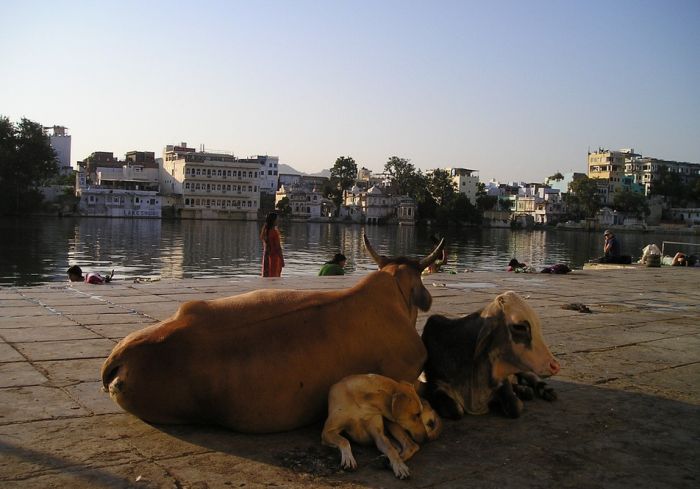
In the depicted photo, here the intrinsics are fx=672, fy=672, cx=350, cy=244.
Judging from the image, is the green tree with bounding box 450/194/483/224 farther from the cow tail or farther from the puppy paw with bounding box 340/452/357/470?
the puppy paw with bounding box 340/452/357/470

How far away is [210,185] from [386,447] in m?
104

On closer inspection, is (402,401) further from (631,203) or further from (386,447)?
(631,203)

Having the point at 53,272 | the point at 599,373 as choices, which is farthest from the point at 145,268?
the point at 599,373

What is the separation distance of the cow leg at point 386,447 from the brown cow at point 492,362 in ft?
2.61

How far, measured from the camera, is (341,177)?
124625 mm

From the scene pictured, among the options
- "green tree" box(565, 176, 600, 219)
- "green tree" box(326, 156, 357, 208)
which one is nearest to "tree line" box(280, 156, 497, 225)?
"green tree" box(326, 156, 357, 208)

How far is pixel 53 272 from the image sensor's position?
109 feet

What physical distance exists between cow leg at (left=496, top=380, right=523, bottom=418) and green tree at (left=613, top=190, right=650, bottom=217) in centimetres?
12518

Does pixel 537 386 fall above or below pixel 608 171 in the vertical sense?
below

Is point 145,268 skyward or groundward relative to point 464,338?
groundward

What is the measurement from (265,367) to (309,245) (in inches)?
2261

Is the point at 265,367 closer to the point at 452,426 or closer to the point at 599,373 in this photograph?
the point at 452,426

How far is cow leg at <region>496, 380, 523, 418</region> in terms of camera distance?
168 inches

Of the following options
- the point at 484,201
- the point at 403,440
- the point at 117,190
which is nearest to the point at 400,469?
the point at 403,440
